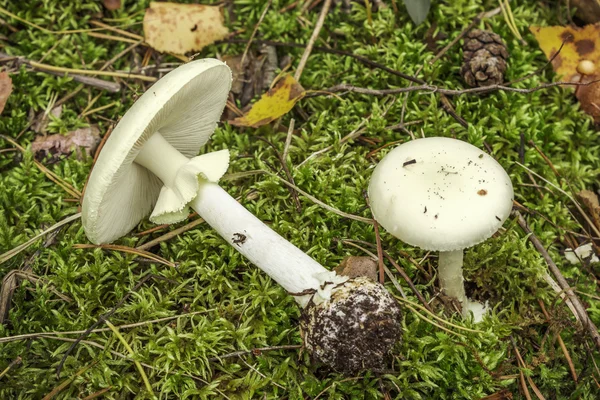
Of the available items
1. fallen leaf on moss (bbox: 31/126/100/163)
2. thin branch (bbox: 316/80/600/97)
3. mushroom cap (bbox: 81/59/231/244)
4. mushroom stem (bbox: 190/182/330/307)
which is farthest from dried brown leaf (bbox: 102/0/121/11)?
mushroom stem (bbox: 190/182/330/307)

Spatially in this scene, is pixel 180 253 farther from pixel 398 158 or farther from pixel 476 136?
pixel 476 136

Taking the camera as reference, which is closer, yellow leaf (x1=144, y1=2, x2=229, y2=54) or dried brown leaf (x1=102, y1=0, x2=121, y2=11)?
yellow leaf (x1=144, y1=2, x2=229, y2=54)

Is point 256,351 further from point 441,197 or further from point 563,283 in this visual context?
point 563,283

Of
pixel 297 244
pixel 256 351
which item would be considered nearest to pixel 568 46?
pixel 297 244

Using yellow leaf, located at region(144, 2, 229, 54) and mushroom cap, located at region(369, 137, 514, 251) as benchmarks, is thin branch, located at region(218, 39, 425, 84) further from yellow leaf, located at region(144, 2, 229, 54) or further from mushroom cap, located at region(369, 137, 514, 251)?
mushroom cap, located at region(369, 137, 514, 251)

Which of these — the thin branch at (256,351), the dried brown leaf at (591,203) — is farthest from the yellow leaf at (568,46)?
the thin branch at (256,351)
